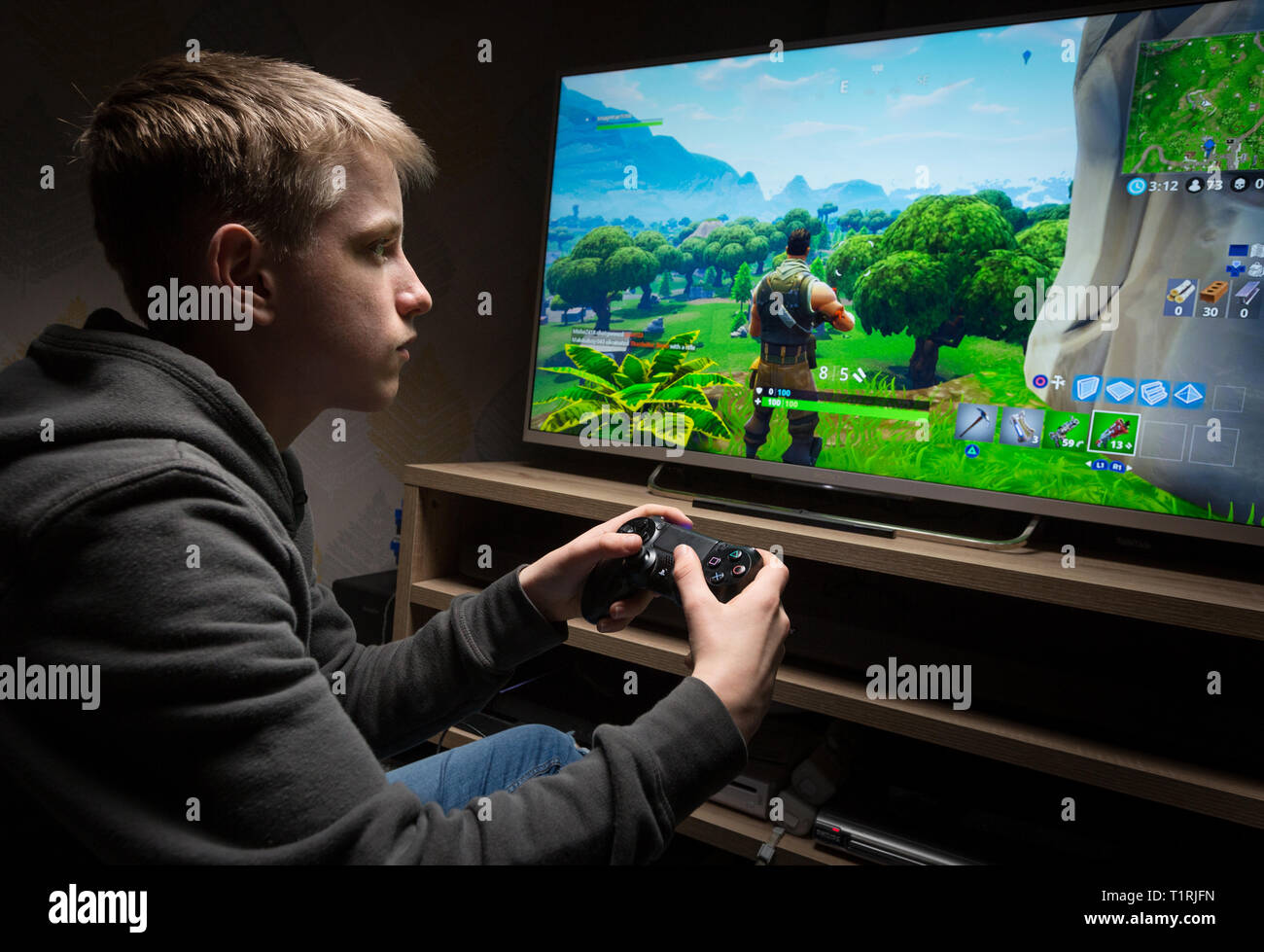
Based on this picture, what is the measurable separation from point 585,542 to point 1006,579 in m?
0.65

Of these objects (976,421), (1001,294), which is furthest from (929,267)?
(976,421)

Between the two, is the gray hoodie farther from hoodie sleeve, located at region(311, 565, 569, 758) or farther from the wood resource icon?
the wood resource icon

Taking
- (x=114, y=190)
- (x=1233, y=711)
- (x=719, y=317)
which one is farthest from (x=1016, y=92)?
(x=114, y=190)

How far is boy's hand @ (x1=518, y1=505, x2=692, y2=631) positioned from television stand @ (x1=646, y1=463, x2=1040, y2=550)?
0.54 metres

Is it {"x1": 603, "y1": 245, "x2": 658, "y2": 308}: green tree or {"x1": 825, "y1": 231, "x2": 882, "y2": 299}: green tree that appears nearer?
{"x1": 825, "y1": 231, "x2": 882, "y2": 299}: green tree

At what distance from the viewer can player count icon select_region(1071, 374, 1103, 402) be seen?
125 centimetres

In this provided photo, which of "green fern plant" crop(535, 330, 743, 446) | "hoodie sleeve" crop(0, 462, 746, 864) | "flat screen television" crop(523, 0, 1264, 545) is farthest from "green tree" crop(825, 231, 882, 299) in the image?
"hoodie sleeve" crop(0, 462, 746, 864)

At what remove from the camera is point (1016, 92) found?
1316mm

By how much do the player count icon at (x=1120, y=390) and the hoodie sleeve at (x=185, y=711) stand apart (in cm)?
117

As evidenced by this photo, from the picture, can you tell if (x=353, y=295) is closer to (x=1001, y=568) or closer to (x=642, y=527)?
(x=642, y=527)

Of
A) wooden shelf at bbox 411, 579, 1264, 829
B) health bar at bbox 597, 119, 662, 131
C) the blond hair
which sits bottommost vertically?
wooden shelf at bbox 411, 579, 1264, 829

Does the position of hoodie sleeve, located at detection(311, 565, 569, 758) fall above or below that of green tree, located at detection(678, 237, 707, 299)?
below

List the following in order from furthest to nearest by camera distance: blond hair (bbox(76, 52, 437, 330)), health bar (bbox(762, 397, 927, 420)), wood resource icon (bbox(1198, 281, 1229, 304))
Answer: health bar (bbox(762, 397, 927, 420)) → wood resource icon (bbox(1198, 281, 1229, 304)) → blond hair (bbox(76, 52, 437, 330))

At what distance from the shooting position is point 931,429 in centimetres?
137
